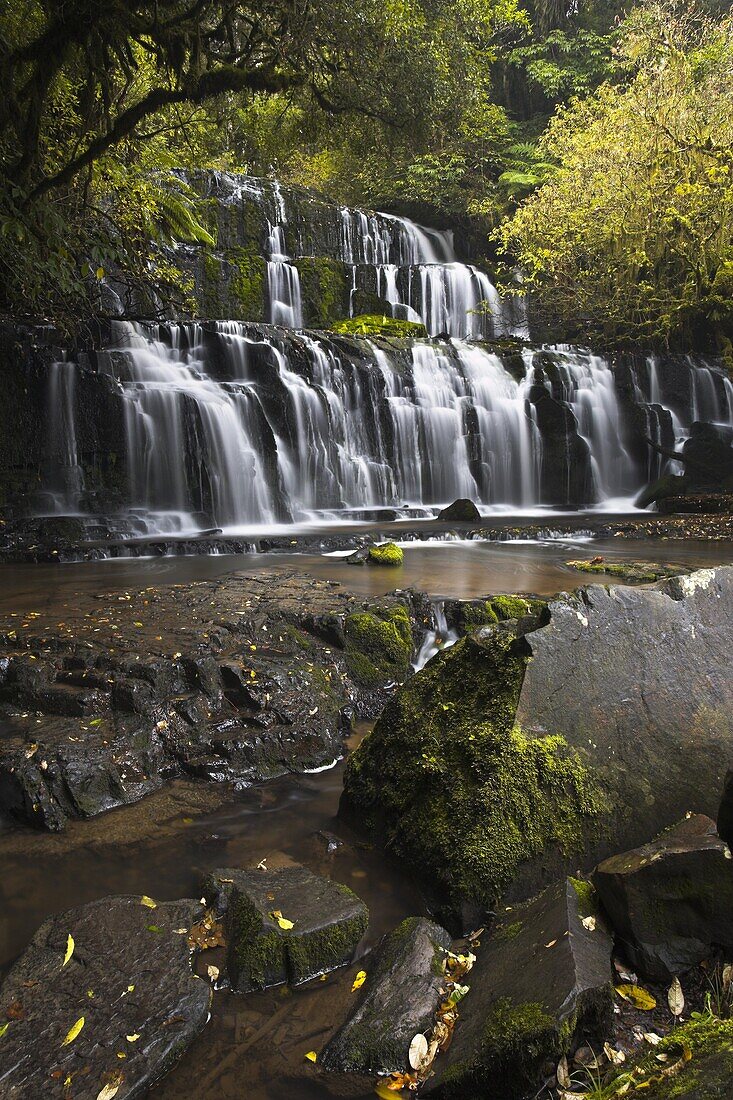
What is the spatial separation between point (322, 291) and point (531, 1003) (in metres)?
21.3

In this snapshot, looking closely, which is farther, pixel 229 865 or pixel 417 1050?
pixel 229 865

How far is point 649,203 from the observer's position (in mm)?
16922

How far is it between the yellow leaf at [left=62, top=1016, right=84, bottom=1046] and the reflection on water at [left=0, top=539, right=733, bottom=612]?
4618 mm

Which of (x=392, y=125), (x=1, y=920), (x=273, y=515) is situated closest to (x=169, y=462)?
(x=273, y=515)

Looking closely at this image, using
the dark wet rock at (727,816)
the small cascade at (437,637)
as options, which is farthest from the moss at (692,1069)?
the small cascade at (437,637)

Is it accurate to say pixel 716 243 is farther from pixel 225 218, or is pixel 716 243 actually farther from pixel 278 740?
pixel 278 740

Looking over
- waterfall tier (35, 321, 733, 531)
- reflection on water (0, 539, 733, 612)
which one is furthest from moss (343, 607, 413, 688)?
waterfall tier (35, 321, 733, 531)

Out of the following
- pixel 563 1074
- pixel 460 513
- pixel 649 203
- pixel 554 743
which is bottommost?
pixel 563 1074

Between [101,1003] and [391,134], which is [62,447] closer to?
[391,134]

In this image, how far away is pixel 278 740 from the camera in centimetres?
454

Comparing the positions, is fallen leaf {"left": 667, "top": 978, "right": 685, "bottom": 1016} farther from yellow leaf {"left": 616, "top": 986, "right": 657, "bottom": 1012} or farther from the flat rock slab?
the flat rock slab

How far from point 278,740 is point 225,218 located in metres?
20.4

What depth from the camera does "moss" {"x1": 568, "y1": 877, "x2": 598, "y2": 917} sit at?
8.61ft

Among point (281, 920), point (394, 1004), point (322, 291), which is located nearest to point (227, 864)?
point (281, 920)
